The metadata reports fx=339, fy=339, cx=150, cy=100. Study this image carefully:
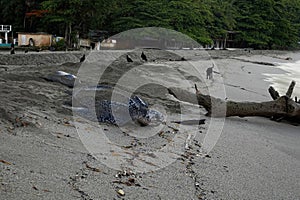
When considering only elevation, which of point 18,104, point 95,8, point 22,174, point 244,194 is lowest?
point 244,194

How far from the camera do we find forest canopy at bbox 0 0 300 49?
21844 mm

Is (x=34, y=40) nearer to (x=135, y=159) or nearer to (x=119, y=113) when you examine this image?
(x=119, y=113)

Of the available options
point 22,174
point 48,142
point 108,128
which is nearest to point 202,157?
point 108,128

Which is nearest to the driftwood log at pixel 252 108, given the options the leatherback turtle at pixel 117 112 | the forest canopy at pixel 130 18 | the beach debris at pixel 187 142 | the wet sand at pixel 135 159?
the wet sand at pixel 135 159

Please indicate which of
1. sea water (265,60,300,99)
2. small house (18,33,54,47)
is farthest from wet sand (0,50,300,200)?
small house (18,33,54,47)

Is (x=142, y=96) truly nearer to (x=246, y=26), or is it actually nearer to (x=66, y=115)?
(x=66, y=115)

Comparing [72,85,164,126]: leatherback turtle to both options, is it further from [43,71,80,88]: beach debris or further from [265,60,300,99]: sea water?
[265,60,300,99]: sea water

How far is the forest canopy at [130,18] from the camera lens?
21844mm

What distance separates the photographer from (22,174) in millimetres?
2859

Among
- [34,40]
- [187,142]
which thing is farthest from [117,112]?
[34,40]

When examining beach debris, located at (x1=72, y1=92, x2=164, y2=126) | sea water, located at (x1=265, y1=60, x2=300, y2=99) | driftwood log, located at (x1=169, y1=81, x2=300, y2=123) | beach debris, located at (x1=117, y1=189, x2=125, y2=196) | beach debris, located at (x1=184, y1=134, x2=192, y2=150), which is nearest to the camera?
beach debris, located at (x1=117, y1=189, x2=125, y2=196)

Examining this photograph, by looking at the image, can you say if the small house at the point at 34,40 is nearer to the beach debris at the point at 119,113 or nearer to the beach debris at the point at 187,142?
the beach debris at the point at 119,113

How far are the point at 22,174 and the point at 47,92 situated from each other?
3787 millimetres

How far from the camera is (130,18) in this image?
85.1 ft
